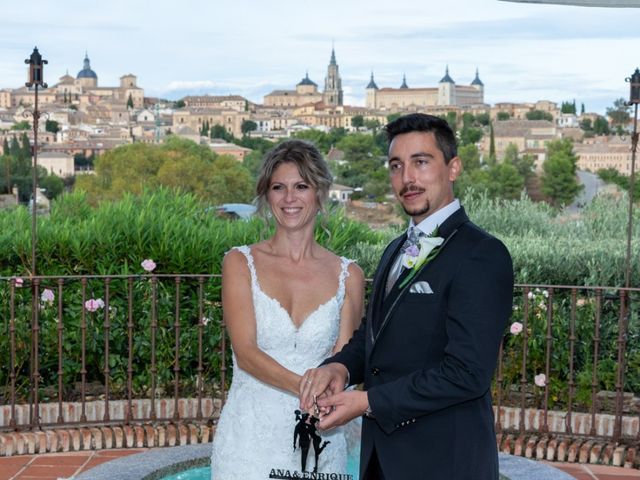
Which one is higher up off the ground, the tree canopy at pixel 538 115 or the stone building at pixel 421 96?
the stone building at pixel 421 96

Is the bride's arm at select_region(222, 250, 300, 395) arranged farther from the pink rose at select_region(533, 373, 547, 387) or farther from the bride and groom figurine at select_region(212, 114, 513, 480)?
the pink rose at select_region(533, 373, 547, 387)

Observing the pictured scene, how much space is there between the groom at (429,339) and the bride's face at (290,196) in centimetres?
62

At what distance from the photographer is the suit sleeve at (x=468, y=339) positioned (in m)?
1.60

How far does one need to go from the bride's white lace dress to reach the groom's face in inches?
31.2

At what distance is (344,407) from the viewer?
175cm

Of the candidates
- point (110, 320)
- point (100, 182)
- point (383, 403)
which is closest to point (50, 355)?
point (110, 320)

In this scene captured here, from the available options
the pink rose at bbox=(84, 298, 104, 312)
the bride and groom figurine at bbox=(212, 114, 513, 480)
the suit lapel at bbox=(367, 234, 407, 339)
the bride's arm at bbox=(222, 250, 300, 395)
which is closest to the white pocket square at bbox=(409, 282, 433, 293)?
the bride and groom figurine at bbox=(212, 114, 513, 480)

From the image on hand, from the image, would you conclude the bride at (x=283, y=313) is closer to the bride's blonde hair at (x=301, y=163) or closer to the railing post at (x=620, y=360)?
the bride's blonde hair at (x=301, y=163)

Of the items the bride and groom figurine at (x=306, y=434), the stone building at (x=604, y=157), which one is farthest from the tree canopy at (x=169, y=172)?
the stone building at (x=604, y=157)

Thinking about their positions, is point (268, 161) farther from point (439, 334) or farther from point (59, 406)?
point (59, 406)

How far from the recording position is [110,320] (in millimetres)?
4645

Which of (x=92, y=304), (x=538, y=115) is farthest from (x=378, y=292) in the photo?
(x=538, y=115)

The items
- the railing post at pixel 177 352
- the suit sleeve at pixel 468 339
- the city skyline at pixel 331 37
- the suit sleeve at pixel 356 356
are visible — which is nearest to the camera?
the suit sleeve at pixel 468 339

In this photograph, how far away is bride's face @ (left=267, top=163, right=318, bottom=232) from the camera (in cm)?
243
